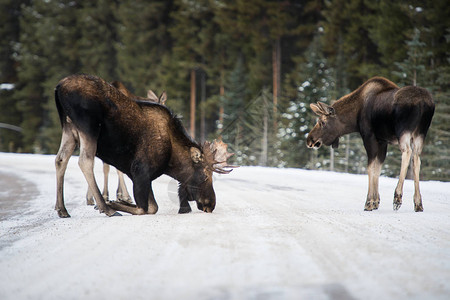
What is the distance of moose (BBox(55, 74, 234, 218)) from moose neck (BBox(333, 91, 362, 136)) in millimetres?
2645

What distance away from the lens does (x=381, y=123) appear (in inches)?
277

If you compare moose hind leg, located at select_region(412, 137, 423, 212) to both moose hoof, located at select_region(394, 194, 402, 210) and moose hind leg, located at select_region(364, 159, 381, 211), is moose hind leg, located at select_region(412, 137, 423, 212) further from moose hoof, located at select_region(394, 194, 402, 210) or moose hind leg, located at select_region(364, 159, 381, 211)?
moose hind leg, located at select_region(364, 159, 381, 211)

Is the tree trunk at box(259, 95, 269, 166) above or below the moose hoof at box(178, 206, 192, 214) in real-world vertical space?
above

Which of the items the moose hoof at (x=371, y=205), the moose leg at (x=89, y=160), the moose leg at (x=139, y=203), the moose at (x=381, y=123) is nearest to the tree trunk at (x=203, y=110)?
the moose at (x=381, y=123)

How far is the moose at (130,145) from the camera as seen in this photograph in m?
5.79

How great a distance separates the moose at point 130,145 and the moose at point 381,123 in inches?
99.1

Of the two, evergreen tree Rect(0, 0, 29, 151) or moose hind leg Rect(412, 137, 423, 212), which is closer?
moose hind leg Rect(412, 137, 423, 212)

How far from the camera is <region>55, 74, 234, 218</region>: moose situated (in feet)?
19.0

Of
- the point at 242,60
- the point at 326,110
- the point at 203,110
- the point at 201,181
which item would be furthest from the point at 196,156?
the point at 242,60

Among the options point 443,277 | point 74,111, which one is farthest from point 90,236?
point 443,277

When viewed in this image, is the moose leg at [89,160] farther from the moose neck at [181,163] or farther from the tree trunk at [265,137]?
the tree trunk at [265,137]

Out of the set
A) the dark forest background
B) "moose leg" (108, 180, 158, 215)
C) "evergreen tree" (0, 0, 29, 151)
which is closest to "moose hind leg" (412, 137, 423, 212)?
"moose leg" (108, 180, 158, 215)

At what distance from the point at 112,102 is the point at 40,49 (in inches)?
2532

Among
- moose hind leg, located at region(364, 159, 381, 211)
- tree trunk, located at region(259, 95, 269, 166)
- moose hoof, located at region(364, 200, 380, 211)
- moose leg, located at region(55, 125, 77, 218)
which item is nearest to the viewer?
moose leg, located at region(55, 125, 77, 218)
